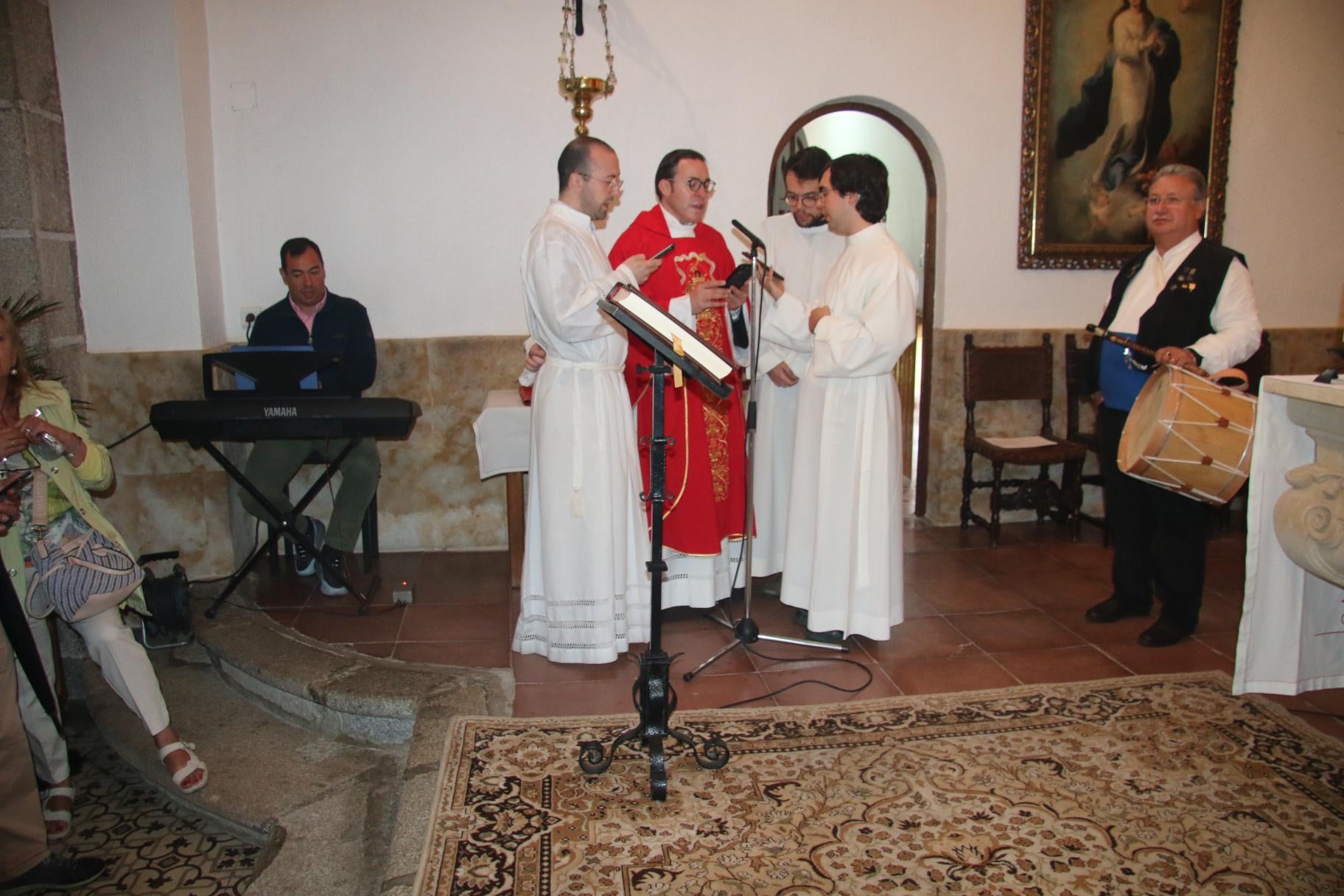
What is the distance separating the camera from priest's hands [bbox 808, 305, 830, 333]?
3762 mm

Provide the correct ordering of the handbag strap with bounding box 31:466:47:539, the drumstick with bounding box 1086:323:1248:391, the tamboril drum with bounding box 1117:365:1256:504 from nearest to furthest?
1. the handbag strap with bounding box 31:466:47:539
2. the tamboril drum with bounding box 1117:365:1256:504
3. the drumstick with bounding box 1086:323:1248:391

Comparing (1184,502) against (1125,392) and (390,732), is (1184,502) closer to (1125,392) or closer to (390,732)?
(1125,392)

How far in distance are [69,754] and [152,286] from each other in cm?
216

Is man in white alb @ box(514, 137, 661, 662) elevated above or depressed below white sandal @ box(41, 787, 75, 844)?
above

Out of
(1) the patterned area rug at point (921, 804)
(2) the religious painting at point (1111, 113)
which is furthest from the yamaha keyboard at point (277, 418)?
(2) the religious painting at point (1111, 113)

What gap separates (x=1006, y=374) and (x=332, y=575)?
3.89m

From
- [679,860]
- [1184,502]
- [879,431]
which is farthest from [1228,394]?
[679,860]

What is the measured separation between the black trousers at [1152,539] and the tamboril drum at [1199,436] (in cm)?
36

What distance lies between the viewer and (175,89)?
4.63 m

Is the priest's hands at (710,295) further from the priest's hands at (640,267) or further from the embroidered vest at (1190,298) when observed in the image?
→ the embroidered vest at (1190,298)

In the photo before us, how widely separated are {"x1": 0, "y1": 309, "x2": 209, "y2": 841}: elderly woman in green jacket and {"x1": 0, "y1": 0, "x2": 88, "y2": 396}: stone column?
1343 mm

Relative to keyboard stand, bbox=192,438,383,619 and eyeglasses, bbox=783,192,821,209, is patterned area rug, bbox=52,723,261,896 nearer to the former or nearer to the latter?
keyboard stand, bbox=192,438,383,619

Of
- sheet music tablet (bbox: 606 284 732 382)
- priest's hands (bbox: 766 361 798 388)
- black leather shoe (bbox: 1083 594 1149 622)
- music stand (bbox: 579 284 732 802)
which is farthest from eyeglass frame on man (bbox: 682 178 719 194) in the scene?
black leather shoe (bbox: 1083 594 1149 622)

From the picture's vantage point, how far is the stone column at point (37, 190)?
4199 mm
